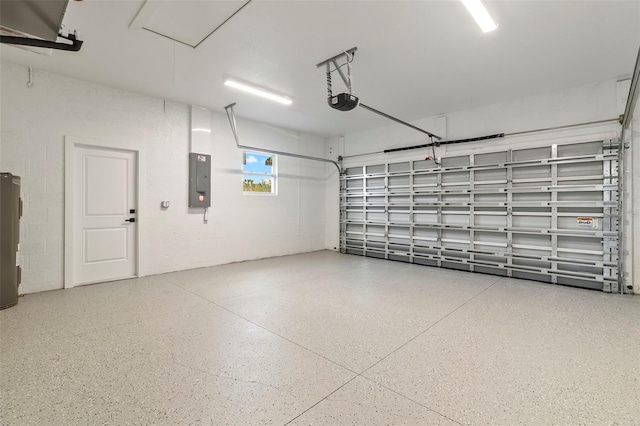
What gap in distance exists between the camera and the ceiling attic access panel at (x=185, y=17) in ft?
9.58

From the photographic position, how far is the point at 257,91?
4.98m

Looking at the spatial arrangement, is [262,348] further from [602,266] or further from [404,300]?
[602,266]

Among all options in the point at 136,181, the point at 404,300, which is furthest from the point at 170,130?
the point at 404,300

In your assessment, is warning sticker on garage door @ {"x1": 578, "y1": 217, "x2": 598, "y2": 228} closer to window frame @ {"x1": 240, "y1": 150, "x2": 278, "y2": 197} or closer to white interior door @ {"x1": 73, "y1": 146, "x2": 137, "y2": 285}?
window frame @ {"x1": 240, "y1": 150, "x2": 278, "y2": 197}

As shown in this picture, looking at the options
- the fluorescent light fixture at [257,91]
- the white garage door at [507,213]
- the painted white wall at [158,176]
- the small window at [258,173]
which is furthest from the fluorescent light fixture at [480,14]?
the small window at [258,173]

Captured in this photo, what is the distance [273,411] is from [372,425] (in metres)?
0.61

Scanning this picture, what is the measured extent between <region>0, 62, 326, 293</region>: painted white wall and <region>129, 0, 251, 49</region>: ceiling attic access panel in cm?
227

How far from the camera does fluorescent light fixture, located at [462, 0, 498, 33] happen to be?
2730 mm

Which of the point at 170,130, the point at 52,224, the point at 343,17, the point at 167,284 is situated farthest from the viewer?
the point at 170,130

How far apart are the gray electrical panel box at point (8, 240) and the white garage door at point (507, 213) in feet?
21.1

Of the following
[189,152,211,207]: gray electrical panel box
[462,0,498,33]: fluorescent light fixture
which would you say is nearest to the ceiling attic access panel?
[462,0,498,33]: fluorescent light fixture

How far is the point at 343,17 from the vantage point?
3.12 meters

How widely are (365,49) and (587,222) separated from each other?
4.52 m

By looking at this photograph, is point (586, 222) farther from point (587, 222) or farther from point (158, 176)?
point (158, 176)
